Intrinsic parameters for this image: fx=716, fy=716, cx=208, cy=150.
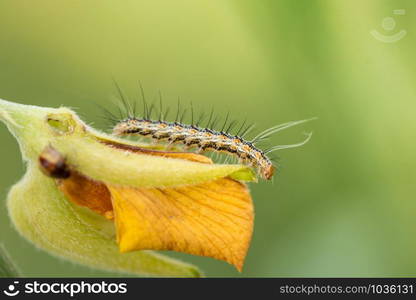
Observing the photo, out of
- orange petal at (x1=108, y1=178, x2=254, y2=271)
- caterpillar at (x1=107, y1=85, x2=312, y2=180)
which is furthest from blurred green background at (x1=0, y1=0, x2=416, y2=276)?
orange petal at (x1=108, y1=178, x2=254, y2=271)

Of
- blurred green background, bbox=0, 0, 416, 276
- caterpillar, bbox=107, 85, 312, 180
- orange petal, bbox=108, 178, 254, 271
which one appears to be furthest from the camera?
blurred green background, bbox=0, 0, 416, 276

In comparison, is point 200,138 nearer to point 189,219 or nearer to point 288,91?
point 189,219

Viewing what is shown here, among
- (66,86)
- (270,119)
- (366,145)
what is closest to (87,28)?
(66,86)

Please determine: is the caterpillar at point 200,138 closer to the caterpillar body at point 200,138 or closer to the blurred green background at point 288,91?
the caterpillar body at point 200,138

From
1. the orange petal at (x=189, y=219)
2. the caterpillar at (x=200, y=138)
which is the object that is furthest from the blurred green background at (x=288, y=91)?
the orange petal at (x=189, y=219)

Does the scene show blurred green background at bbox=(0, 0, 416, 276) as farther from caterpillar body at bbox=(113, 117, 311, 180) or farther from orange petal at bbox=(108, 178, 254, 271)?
orange petal at bbox=(108, 178, 254, 271)

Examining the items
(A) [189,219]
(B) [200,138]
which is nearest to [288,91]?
(B) [200,138]

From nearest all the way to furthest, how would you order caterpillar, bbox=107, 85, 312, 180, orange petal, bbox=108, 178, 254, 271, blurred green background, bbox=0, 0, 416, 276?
orange petal, bbox=108, 178, 254, 271 < caterpillar, bbox=107, 85, 312, 180 < blurred green background, bbox=0, 0, 416, 276
